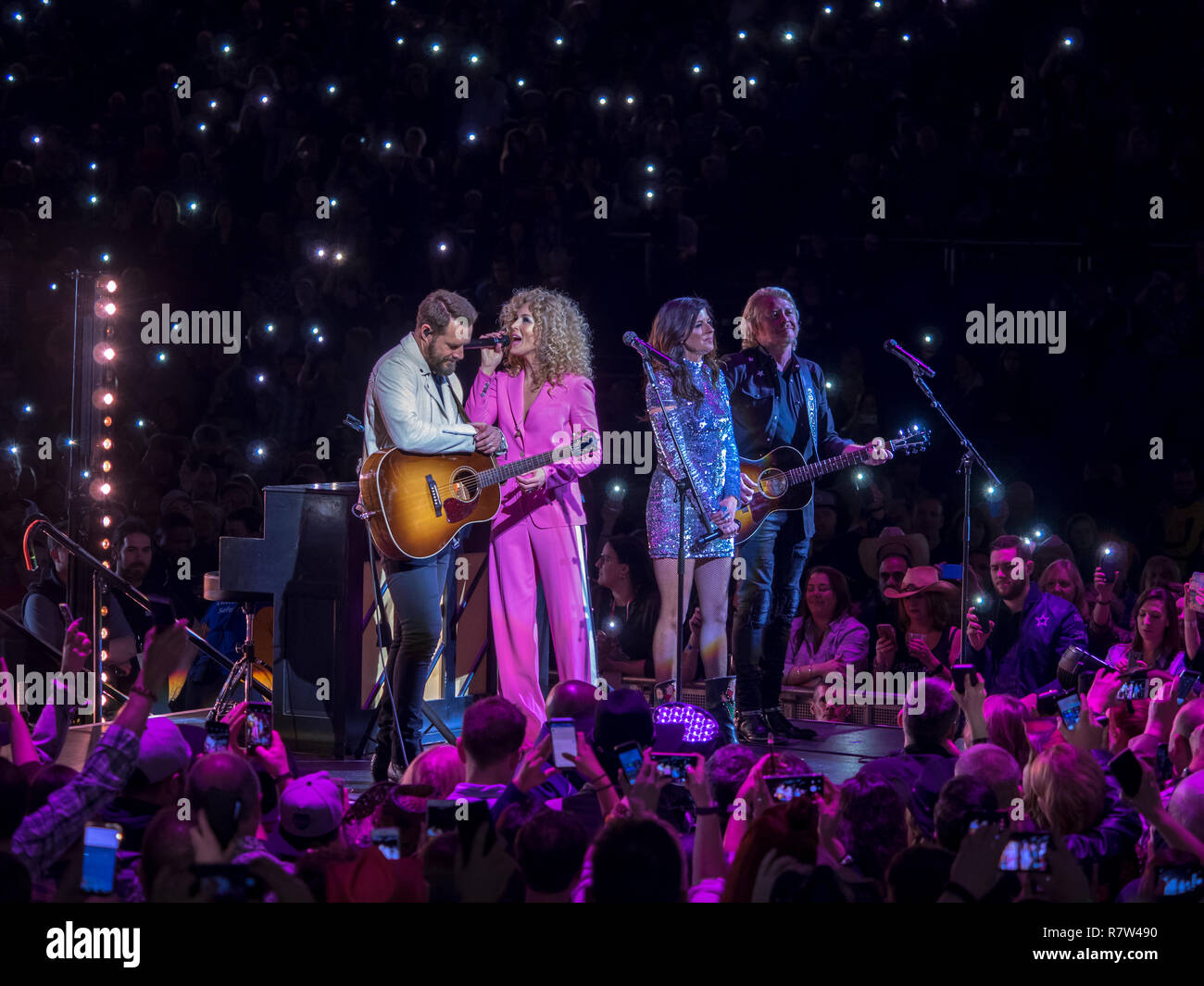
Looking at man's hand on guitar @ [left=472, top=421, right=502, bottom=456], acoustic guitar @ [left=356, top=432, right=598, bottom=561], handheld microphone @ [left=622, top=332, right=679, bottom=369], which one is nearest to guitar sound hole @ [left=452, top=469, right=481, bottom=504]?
acoustic guitar @ [left=356, top=432, right=598, bottom=561]

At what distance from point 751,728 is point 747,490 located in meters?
0.98

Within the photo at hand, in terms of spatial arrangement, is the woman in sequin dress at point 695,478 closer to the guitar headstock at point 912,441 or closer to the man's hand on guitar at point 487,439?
the man's hand on guitar at point 487,439

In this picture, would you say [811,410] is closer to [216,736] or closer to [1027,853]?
[216,736]

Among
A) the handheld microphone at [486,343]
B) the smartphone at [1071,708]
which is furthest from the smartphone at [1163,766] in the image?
the handheld microphone at [486,343]

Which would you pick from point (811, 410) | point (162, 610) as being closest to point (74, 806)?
point (811, 410)

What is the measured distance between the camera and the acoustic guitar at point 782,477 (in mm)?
5859

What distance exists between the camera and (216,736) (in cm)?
416

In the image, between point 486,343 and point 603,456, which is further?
point 603,456

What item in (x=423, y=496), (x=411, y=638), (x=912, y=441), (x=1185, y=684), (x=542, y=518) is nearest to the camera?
(x=1185, y=684)

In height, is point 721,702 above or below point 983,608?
below

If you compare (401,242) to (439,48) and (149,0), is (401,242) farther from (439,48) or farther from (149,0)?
(149,0)

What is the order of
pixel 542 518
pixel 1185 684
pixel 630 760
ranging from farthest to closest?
pixel 542 518 → pixel 1185 684 → pixel 630 760

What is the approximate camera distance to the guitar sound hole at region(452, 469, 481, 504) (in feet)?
17.0

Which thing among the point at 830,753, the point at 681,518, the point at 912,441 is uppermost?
the point at 912,441
